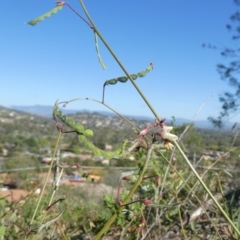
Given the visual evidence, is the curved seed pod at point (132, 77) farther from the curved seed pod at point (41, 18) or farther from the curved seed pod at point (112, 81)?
the curved seed pod at point (41, 18)

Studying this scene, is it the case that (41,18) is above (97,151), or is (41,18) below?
above

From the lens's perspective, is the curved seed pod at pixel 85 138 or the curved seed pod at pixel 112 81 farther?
the curved seed pod at pixel 112 81

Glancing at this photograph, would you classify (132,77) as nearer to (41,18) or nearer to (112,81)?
(112,81)

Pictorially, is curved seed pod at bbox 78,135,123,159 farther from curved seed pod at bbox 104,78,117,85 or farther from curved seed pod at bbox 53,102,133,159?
curved seed pod at bbox 104,78,117,85

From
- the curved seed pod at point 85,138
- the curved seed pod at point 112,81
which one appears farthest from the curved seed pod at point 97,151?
the curved seed pod at point 112,81

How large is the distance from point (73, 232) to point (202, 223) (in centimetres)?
35

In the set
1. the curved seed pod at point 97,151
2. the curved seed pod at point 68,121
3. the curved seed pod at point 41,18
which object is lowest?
the curved seed pod at point 97,151

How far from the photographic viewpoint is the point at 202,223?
1.12m

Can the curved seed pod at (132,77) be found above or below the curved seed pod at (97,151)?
above

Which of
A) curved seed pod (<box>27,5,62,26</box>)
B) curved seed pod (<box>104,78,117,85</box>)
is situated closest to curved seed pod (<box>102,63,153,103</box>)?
curved seed pod (<box>104,78,117,85</box>)

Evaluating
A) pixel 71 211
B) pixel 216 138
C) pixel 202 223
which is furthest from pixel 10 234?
pixel 216 138

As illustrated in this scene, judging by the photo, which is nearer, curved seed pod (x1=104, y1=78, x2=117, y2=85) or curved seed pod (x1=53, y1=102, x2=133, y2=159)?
curved seed pod (x1=53, y1=102, x2=133, y2=159)

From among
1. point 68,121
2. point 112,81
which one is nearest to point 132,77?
point 112,81

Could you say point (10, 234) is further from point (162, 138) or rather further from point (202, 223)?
point (162, 138)
